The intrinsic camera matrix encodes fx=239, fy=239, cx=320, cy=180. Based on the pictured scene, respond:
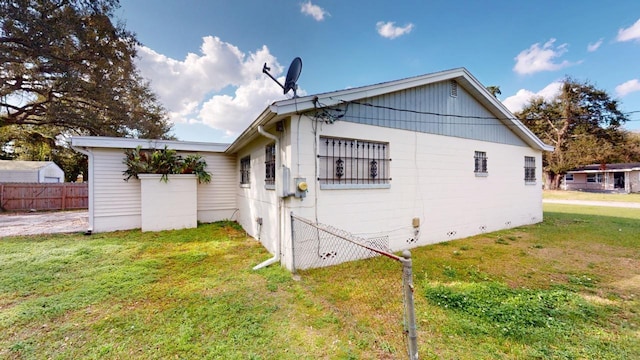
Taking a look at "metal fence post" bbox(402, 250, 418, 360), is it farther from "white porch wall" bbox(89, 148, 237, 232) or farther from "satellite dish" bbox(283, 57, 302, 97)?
"white porch wall" bbox(89, 148, 237, 232)

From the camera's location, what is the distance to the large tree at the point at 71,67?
27.3ft

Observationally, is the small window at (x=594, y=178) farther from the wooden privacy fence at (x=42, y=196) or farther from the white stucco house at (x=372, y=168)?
the wooden privacy fence at (x=42, y=196)

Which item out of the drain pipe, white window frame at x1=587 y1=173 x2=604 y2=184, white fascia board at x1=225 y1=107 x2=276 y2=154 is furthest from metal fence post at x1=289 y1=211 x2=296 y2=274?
white window frame at x1=587 y1=173 x2=604 y2=184

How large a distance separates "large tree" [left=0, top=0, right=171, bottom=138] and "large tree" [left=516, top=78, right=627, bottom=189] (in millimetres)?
33486

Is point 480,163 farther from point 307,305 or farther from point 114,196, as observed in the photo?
point 114,196

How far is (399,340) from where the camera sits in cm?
234

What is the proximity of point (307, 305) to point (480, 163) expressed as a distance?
6463 millimetres

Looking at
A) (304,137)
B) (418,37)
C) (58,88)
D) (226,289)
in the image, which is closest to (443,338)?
(226,289)

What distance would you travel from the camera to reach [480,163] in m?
6.86

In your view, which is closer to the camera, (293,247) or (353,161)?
(293,247)

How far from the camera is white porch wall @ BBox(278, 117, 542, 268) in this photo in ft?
13.7

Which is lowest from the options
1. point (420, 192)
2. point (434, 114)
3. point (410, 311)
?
point (410, 311)

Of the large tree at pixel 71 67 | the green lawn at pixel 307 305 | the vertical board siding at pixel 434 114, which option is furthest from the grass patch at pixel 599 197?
the large tree at pixel 71 67

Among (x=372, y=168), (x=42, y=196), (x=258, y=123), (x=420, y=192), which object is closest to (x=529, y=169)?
(x=420, y=192)
